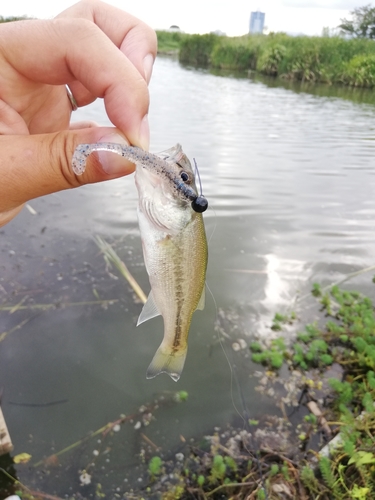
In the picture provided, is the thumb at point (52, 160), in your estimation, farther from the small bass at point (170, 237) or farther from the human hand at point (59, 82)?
the small bass at point (170, 237)

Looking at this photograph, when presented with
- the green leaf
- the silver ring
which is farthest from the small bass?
the green leaf

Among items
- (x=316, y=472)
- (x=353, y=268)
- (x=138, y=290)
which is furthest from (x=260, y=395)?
(x=353, y=268)

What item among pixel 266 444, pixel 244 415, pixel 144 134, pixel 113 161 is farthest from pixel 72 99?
pixel 266 444

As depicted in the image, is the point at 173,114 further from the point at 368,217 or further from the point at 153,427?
the point at 153,427

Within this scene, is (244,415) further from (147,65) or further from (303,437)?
(147,65)

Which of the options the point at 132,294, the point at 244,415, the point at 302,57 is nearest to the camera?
the point at 244,415

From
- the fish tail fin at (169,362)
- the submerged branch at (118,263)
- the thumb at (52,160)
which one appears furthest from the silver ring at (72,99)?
the submerged branch at (118,263)
